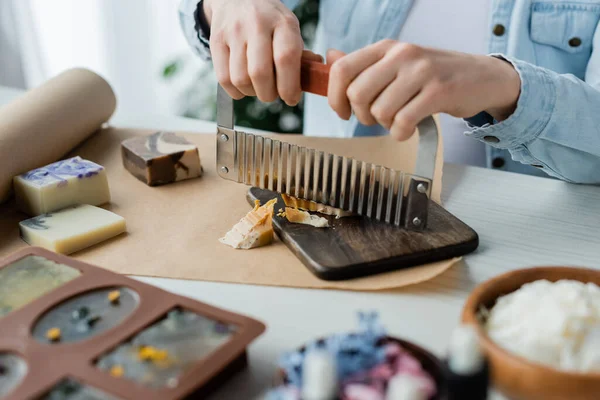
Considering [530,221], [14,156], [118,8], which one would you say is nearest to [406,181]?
[530,221]

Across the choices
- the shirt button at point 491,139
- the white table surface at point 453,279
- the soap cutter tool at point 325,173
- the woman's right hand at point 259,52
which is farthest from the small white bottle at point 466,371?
the shirt button at point 491,139

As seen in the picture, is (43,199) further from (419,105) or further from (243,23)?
(419,105)

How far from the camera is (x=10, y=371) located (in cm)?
66

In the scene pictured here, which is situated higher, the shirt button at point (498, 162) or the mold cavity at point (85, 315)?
the mold cavity at point (85, 315)

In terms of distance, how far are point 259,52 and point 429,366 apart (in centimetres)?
57

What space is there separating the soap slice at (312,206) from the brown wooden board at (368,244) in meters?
0.01

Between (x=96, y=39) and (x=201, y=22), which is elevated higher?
(x=201, y=22)

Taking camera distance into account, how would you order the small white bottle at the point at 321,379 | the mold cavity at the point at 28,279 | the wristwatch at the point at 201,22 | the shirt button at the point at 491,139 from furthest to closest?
1. the wristwatch at the point at 201,22
2. the shirt button at the point at 491,139
3. the mold cavity at the point at 28,279
4. the small white bottle at the point at 321,379

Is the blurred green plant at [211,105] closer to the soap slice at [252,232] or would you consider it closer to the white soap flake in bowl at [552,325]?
the soap slice at [252,232]

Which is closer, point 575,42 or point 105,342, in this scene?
point 105,342

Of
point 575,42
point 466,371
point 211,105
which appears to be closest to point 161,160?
point 466,371

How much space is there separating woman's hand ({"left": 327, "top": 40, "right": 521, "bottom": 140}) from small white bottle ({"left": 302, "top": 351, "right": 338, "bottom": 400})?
48 centimetres

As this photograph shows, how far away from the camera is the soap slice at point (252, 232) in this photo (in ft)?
3.28

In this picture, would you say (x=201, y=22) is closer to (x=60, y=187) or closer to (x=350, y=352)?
(x=60, y=187)
